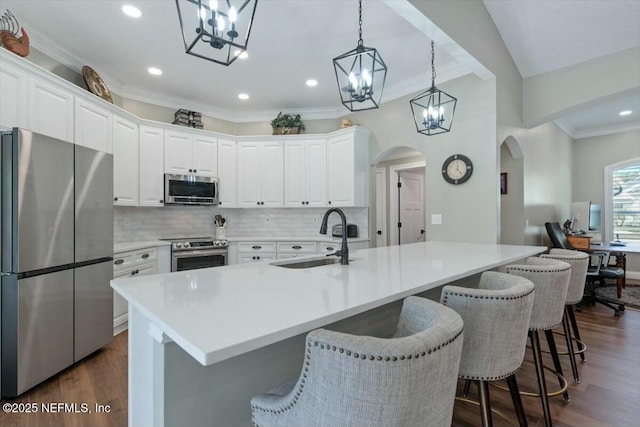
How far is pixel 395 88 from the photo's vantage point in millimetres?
4234

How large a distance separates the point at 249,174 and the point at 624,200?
23.2ft

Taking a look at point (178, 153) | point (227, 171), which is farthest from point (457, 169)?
point (178, 153)

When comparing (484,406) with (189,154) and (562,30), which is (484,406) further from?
(189,154)

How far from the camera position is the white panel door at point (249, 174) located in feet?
16.1

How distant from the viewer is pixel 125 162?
3.78 metres

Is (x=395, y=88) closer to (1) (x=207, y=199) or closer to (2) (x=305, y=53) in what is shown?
(2) (x=305, y=53)

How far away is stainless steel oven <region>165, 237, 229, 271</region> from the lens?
4000 millimetres

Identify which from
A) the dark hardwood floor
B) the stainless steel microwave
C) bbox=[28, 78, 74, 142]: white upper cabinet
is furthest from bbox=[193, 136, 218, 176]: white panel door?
the dark hardwood floor

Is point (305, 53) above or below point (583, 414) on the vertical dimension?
above

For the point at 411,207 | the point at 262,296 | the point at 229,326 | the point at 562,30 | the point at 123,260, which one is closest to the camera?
the point at 229,326

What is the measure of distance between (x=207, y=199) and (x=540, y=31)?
14.6ft

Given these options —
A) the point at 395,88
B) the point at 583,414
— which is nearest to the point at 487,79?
the point at 395,88

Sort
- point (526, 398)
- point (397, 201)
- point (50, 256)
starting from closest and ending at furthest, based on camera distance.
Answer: point (526, 398), point (50, 256), point (397, 201)

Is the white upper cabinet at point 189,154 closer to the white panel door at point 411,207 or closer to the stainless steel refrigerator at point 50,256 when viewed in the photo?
the stainless steel refrigerator at point 50,256
